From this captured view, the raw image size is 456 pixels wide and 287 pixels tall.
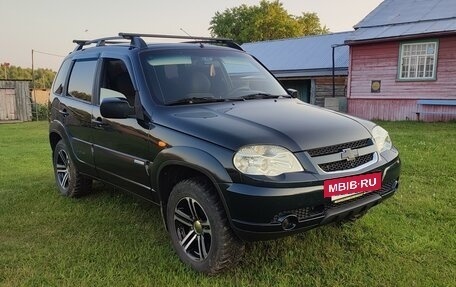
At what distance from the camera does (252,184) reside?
278 cm

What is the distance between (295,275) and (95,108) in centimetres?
268

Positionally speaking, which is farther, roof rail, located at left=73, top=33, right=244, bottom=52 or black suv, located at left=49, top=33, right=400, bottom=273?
roof rail, located at left=73, top=33, right=244, bottom=52

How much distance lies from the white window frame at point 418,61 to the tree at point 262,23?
2976 cm

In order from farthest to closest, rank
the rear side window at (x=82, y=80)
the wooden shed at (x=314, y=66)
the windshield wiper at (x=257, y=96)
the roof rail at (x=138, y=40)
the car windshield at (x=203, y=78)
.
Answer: the wooden shed at (x=314, y=66) → the rear side window at (x=82, y=80) → the roof rail at (x=138, y=40) → the windshield wiper at (x=257, y=96) → the car windshield at (x=203, y=78)

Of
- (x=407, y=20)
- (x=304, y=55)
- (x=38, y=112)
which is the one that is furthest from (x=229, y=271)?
(x=38, y=112)

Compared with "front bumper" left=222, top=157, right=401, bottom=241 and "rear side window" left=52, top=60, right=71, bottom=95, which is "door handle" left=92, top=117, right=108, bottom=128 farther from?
"front bumper" left=222, top=157, right=401, bottom=241

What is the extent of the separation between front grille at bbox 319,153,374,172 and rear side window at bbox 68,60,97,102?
282 cm

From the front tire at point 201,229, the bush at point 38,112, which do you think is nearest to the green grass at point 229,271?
the front tire at point 201,229

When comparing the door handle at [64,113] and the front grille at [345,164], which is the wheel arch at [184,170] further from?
the door handle at [64,113]

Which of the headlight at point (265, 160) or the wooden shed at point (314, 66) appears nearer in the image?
the headlight at point (265, 160)

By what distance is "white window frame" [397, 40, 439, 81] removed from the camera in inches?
623

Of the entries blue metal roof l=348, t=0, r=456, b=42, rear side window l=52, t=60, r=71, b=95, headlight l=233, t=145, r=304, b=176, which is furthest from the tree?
headlight l=233, t=145, r=304, b=176

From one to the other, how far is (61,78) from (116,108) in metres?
2.35

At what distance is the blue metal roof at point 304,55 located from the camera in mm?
21828
